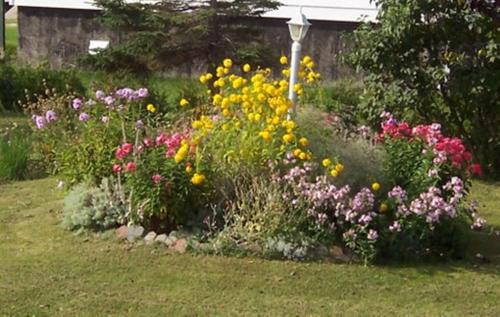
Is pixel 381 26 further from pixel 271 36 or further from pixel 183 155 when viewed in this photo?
pixel 271 36

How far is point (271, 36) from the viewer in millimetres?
19562

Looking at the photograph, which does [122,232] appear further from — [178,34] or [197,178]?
[178,34]

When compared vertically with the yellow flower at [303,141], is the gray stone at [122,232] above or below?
below

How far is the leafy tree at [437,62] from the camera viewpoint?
10414 millimetres

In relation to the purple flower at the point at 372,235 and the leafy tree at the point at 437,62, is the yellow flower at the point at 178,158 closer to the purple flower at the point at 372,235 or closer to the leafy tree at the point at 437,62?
the purple flower at the point at 372,235

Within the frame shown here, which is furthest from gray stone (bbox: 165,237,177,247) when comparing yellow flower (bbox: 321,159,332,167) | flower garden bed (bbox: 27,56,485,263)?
yellow flower (bbox: 321,159,332,167)

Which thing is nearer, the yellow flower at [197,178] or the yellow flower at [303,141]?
the yellow flower at [197,178]

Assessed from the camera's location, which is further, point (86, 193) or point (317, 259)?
point (86, 193)

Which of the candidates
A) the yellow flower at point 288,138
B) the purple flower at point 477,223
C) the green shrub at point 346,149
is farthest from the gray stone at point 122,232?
the purple flower at point 477,223

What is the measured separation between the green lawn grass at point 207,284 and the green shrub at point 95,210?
13 cm

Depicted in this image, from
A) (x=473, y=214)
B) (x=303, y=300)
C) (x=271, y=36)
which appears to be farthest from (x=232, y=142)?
(x=271, y=36)

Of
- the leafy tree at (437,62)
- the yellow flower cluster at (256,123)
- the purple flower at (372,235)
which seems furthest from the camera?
the leafy tree at (437,62)

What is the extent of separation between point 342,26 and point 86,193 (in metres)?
13.1

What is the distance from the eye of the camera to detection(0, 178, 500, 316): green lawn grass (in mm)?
5793
